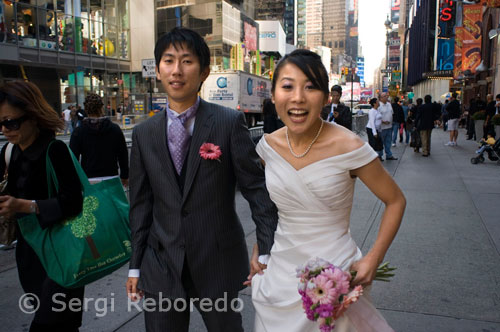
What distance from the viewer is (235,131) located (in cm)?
230

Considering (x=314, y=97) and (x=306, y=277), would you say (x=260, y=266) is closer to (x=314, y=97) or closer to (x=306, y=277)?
(x=306, y=277)

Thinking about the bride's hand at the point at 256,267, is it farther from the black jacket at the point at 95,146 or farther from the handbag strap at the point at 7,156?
the black jacket at the point at 95,146

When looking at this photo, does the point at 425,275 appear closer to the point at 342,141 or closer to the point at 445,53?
the point at 342,141

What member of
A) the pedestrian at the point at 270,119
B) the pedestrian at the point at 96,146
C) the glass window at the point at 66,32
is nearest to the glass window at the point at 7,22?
the glass window at the point at 66,32

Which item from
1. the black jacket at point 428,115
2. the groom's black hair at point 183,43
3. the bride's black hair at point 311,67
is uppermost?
the groom's black hair at point 183,43

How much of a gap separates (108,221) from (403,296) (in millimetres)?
2851

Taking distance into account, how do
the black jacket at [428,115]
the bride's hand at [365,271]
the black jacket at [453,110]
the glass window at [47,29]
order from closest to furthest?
→ the bride's hand at [365,271] → the black jacket at [428,115] → the black jacket at [453,110] → the glass window at [47,29]

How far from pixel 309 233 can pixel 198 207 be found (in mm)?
606

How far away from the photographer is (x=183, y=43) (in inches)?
88.1

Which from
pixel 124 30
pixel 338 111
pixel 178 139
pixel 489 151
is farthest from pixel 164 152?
pixel 124 30

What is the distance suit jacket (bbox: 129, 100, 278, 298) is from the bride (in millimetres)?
245

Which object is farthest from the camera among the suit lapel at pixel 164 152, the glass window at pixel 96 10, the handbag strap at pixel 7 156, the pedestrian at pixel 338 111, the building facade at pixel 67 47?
the glass window at pixel 96 10

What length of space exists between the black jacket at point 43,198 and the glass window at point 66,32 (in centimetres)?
3111

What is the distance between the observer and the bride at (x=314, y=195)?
183 centimetres
